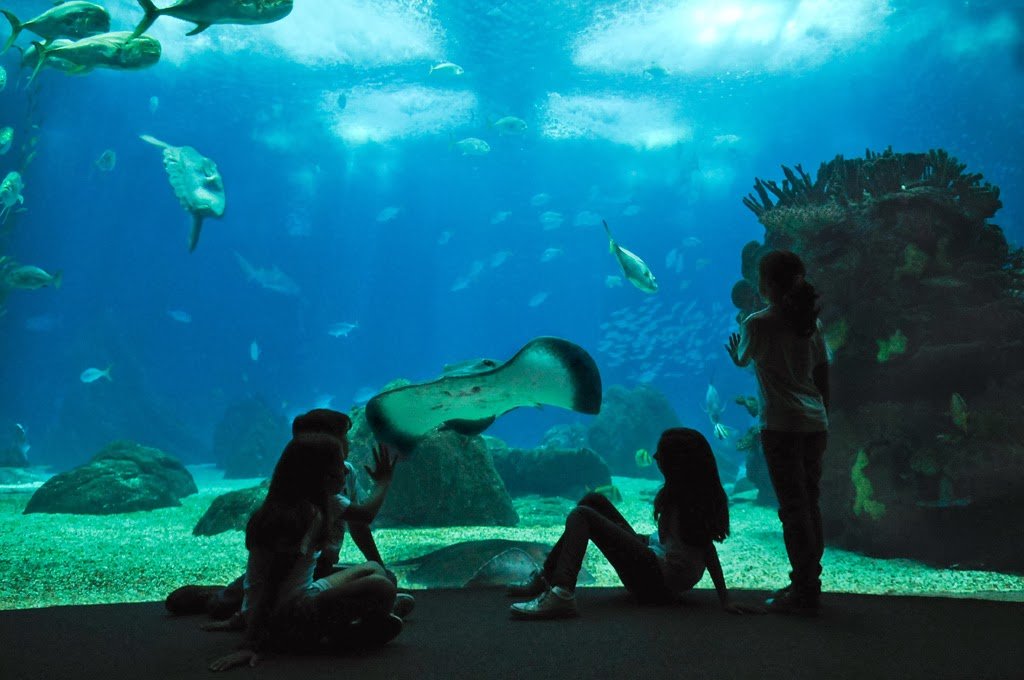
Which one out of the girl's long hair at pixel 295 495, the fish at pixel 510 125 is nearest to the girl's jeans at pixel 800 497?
the girl's long hair at pixel 295 495

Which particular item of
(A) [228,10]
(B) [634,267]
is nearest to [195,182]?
(A) [228,10]

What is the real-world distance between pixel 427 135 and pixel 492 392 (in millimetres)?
26576

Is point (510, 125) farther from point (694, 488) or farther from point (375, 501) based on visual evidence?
point (375, 501)

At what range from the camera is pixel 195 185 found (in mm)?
8797

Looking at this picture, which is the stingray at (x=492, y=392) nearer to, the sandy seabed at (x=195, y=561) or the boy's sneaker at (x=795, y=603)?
the sandy seabed at (x=195, y=561)

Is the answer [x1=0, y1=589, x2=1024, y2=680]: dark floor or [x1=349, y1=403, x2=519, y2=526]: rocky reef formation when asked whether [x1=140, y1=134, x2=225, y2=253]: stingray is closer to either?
[x1=349, y1=403, x2=519, y2=526]: rocky reef formation

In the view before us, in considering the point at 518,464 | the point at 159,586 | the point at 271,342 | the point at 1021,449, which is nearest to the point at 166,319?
the point at 271,342

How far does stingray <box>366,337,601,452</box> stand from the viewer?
11.8 ft

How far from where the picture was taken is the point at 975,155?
2045cm

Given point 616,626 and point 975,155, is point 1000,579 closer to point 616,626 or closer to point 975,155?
point 616,626

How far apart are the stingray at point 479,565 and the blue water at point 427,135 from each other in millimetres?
16450

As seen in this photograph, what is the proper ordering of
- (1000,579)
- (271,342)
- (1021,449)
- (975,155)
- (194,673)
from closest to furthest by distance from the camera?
(194,673), (1000,579), (1021,449), (975,155), (271,342)

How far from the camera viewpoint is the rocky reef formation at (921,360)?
179 inches

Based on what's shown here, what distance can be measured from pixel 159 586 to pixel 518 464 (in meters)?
7.46
